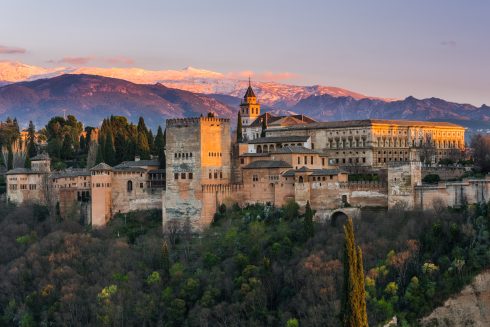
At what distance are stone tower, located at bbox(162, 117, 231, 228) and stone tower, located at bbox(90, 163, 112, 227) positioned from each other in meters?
4.09

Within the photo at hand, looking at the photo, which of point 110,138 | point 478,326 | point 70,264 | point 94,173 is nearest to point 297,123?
point 110,138

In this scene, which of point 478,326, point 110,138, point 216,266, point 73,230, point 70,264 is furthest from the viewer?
point 110,138

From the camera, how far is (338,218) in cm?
4812

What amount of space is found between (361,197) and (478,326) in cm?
1082

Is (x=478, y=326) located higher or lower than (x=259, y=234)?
lower

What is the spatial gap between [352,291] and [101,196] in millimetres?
26670

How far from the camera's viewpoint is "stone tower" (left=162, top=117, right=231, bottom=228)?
50406 millimetres

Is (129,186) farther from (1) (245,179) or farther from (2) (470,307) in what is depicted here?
(2) (470,307)

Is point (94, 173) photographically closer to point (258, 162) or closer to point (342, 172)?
point (258, 162)

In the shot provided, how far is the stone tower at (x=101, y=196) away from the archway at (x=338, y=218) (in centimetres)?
1392

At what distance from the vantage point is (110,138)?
62.7 m

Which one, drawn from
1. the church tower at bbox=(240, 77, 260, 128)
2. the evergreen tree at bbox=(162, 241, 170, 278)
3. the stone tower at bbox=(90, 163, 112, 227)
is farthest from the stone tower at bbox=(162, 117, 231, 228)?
the church tower at bbox=(240, 77, 260, 128)

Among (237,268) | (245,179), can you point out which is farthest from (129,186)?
(237,268)

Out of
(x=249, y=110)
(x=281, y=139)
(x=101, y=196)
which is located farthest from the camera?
(x=249, y=110)
